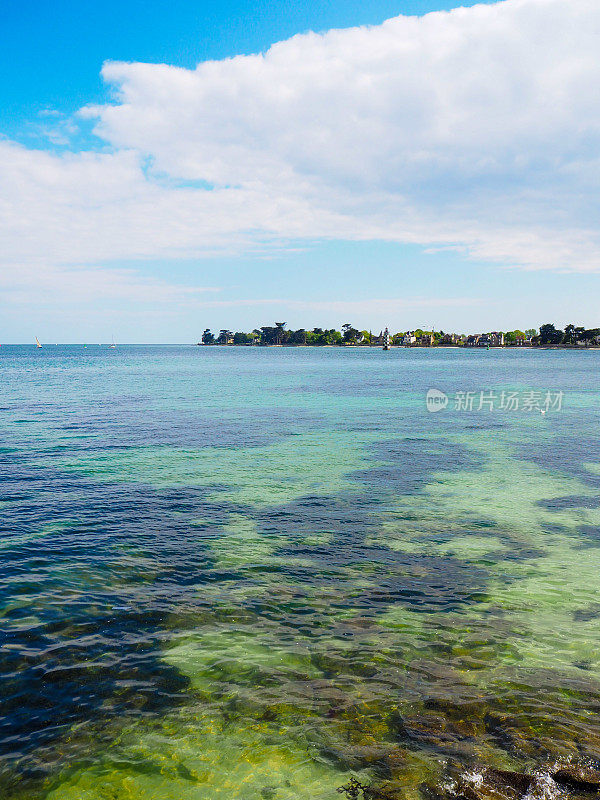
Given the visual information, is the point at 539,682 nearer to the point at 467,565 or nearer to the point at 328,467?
the point at 467,565

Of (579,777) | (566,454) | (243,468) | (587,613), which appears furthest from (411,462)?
(579,777)

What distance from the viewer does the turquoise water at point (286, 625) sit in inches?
370

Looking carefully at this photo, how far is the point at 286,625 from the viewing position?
13.5m

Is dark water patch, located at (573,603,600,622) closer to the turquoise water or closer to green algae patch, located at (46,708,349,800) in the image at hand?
the turquoise water

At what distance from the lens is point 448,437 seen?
140 ft

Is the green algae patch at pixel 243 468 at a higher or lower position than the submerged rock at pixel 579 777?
higher

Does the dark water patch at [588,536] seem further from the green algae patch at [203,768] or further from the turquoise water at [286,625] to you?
the green algae patch at [203,768]

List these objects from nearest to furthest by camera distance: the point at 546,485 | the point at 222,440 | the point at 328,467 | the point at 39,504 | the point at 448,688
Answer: the point at 448,688
the point at 39,504
the point at 546,485
the point at 328,467
the point at 222,440

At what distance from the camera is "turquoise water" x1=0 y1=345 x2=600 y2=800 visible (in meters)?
9.39

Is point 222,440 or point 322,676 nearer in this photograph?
point 322,676

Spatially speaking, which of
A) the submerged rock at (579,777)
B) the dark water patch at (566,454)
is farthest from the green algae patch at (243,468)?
the submerged rock at (579,777)

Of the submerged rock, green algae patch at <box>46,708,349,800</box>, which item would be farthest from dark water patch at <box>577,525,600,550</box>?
green algae patch at <box>46,708,349,800</box>

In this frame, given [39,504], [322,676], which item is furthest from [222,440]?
[322,676]

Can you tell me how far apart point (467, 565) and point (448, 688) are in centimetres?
682
